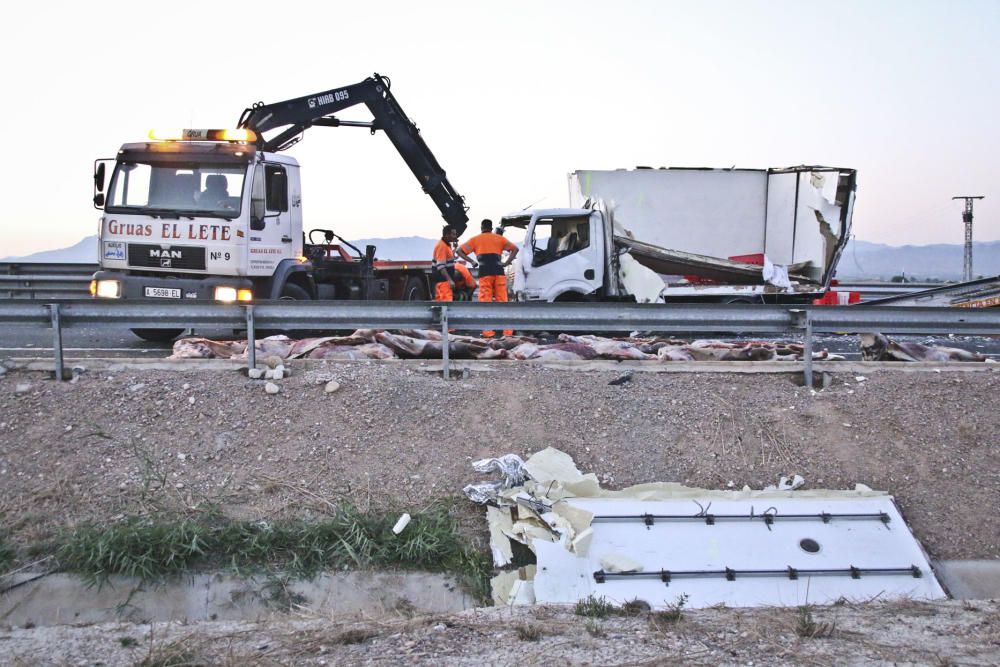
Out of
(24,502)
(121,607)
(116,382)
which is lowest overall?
(121,607)

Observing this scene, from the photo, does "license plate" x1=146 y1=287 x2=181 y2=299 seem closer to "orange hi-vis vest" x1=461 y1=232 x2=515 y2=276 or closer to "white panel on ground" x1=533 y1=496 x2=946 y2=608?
"orange hi-vis vest" x1=461 y1=232 x2=515 y2=276

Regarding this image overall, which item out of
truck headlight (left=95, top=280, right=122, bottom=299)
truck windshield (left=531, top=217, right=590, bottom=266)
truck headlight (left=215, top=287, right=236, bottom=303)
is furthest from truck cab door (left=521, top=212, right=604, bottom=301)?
truck headlight (left=95, top=280, right=122, bottom=299)

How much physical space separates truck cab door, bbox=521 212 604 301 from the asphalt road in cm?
190

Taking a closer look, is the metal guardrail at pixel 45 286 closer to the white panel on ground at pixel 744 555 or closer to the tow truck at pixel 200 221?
the tow truck at pixel 200 221

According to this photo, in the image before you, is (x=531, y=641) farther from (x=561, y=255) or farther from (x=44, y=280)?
(x=44, y=280)

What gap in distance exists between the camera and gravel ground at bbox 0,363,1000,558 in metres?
5.55

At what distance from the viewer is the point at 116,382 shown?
21.4 feet

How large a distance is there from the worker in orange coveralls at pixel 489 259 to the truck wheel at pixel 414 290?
2.79 metres

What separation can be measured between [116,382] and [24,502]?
1.38 metres

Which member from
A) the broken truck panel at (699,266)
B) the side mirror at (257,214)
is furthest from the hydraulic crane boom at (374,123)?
the broken truck panel at (699,266)

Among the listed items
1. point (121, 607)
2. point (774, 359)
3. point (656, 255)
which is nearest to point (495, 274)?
point (656, 255)

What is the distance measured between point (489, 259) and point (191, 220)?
4.02m

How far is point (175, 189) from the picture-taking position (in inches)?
439

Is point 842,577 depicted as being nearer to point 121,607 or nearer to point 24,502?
point 121,607
